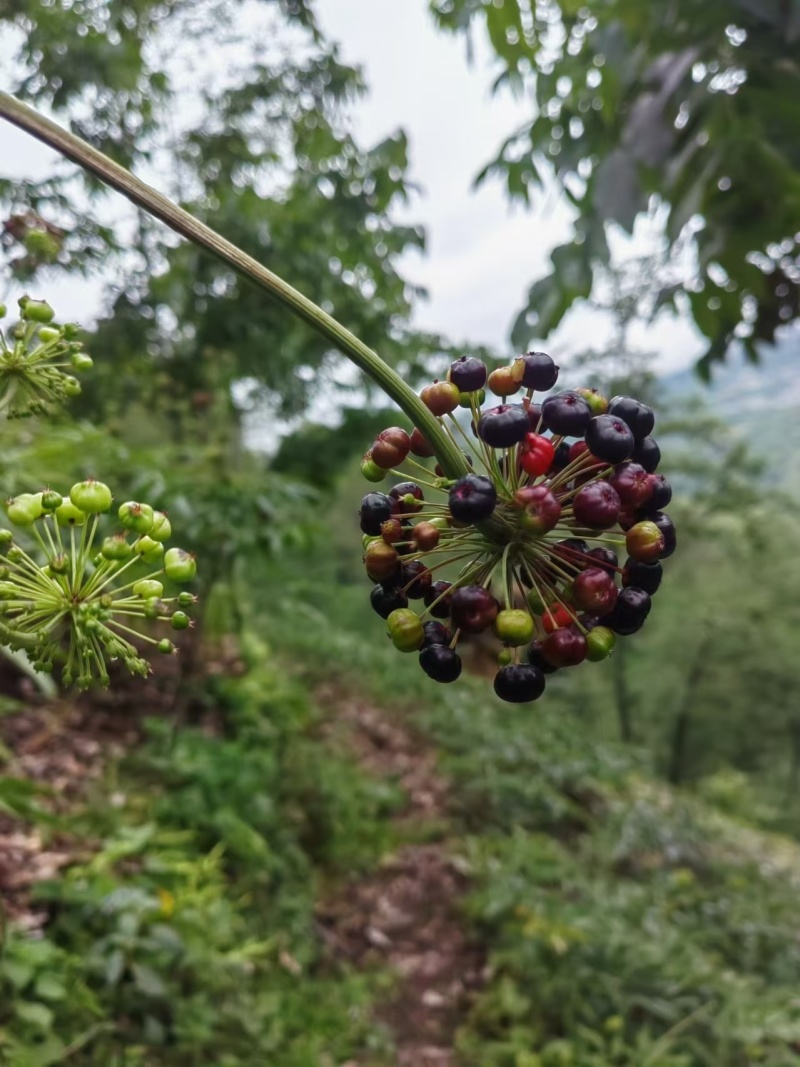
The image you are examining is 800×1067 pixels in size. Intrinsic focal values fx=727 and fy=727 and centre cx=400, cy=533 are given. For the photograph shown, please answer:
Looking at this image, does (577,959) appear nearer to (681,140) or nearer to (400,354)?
(400,354)

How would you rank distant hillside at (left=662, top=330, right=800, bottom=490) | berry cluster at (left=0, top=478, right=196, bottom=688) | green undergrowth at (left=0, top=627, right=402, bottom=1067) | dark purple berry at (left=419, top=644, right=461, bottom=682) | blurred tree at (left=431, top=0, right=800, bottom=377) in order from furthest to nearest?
distant hillside at (left=662, top=330, right=800, bottom=490) → green undergrowth at (left=0, top=627, right=402, bottom=1067) → blurred tree at (left=431, top=0, right=800, bottom=377) → dark purple berry at (left=419, top=644, right=461, bottom=682) → berry cluster at (left=0, top=478, right=196, bottom=688)

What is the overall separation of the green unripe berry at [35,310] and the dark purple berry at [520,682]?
0.79 m

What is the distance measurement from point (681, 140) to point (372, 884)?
19.7 feet

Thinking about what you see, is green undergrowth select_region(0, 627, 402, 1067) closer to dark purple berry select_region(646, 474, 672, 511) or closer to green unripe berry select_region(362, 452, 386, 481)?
green unripe berry select_region(362, 452, 386, 481)

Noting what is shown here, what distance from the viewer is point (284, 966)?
183 inches

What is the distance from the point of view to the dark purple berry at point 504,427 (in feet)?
2.83

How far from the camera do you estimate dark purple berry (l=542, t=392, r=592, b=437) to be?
2.98 ft

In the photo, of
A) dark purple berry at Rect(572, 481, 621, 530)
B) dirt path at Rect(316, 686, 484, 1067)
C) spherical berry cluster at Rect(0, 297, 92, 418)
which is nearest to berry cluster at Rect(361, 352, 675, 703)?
dark purple berry at Rect(572, 481, 621, 530)

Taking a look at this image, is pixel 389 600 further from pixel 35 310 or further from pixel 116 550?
→ pixel 35 310

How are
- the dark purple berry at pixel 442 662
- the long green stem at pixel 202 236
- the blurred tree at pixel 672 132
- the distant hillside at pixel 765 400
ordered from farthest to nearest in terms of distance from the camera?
1. the distant hillside at pixel 765 400
2. the blurred tree at pixel 672 132
3. the dark purple berry at pixel 442 662
4. the long green stem at pixel 202 236

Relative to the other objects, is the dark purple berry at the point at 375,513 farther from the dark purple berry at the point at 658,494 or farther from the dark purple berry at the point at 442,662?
the dark purple berry at the point at 658,494

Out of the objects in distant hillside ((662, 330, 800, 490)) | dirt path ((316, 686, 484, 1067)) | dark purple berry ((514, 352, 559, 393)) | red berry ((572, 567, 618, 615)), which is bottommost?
dirt path ((316, 686, 484, 1067))

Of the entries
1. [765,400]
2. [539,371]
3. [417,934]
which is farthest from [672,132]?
[765,400]

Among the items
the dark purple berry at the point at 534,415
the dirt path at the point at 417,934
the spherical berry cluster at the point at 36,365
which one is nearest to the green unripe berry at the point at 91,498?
the spherical berry cluster at the point at 36,365
